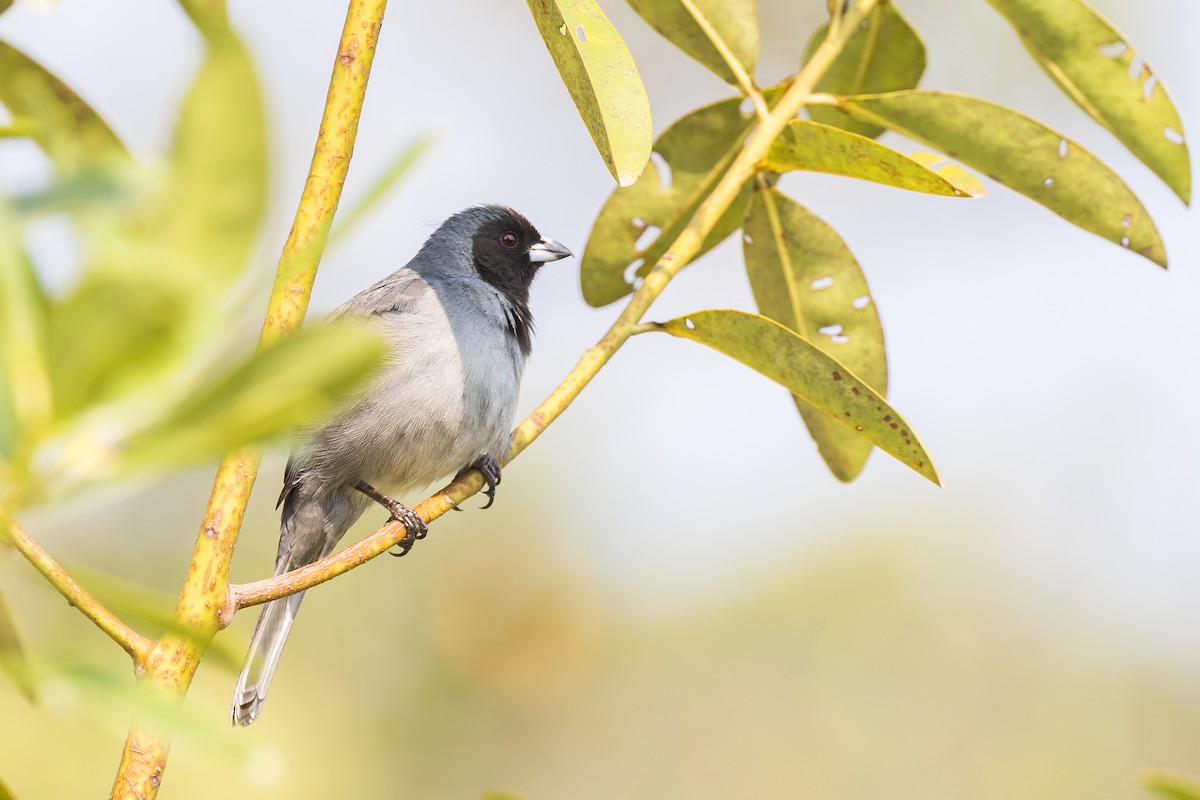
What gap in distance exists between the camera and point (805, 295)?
8.36ft

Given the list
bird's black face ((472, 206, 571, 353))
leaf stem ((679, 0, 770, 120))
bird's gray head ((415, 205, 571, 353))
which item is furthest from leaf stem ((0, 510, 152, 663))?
bird's black face ((472, 206, 571, 353))

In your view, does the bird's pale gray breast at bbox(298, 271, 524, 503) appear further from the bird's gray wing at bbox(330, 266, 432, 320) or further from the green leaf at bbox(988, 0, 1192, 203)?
the green leaf at bbox(988, 0, 1192, 203)

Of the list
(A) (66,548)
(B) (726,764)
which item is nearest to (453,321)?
(A) (66,548)

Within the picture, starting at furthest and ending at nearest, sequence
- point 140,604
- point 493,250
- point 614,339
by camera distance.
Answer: point 493,250
point 614,339
point 140,604

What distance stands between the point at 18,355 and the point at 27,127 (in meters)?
0.41

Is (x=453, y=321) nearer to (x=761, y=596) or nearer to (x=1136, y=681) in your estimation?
(x=761, y=596)

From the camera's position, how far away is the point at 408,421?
3.92m

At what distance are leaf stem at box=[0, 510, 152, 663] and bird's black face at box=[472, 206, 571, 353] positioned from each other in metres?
3.39

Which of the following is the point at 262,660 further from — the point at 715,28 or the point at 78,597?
the point at 78,597

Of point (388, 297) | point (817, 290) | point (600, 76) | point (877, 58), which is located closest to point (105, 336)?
point (600, 76)

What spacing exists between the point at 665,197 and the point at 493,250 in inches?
94.1

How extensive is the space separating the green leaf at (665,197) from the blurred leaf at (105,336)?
2.08m

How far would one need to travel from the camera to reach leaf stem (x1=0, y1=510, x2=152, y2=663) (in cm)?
118

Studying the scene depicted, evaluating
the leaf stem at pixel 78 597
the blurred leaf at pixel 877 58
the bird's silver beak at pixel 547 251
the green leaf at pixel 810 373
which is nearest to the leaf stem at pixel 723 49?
the blurred leaf at pixel 877 58
